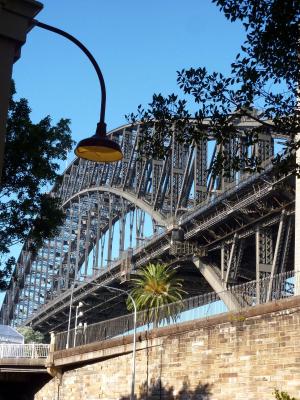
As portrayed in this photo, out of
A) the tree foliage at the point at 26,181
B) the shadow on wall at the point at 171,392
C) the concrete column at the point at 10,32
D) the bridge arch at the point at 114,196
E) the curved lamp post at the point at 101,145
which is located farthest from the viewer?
the bridge arch at the point at 114,196

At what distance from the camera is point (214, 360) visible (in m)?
31.2

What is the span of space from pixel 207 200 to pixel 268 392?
27160 millimetres

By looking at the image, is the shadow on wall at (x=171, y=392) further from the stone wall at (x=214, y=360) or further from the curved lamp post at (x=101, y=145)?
the curved lamp post at (x=101, y=145)

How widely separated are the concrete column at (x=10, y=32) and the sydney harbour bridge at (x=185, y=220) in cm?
725

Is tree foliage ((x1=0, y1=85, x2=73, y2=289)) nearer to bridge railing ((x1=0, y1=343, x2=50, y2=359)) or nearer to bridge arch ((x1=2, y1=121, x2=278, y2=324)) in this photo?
bridge arch ((x1=2, y1=121, x2=278, y2=324))

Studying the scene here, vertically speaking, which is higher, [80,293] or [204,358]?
[80,293]

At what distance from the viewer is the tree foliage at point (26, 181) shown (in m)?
15.9

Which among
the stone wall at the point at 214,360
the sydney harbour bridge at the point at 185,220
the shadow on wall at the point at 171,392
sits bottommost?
the shadow on wall at the point at 171,392

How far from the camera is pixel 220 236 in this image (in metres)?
53.5

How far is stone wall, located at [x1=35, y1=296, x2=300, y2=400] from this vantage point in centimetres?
2756

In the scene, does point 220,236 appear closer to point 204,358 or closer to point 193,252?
point 193,252

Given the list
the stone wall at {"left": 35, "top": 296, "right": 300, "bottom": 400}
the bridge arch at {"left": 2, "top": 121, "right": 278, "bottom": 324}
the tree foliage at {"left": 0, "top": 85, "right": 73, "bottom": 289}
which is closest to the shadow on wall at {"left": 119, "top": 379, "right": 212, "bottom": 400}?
the stone wall at {"left": 35, "top": 296, "right": 300, "bottom": 400}

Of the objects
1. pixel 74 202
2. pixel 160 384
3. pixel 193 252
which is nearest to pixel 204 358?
pixel 160 384

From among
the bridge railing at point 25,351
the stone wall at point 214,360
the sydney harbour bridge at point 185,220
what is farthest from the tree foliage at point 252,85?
the bridge railing at point 25,351
